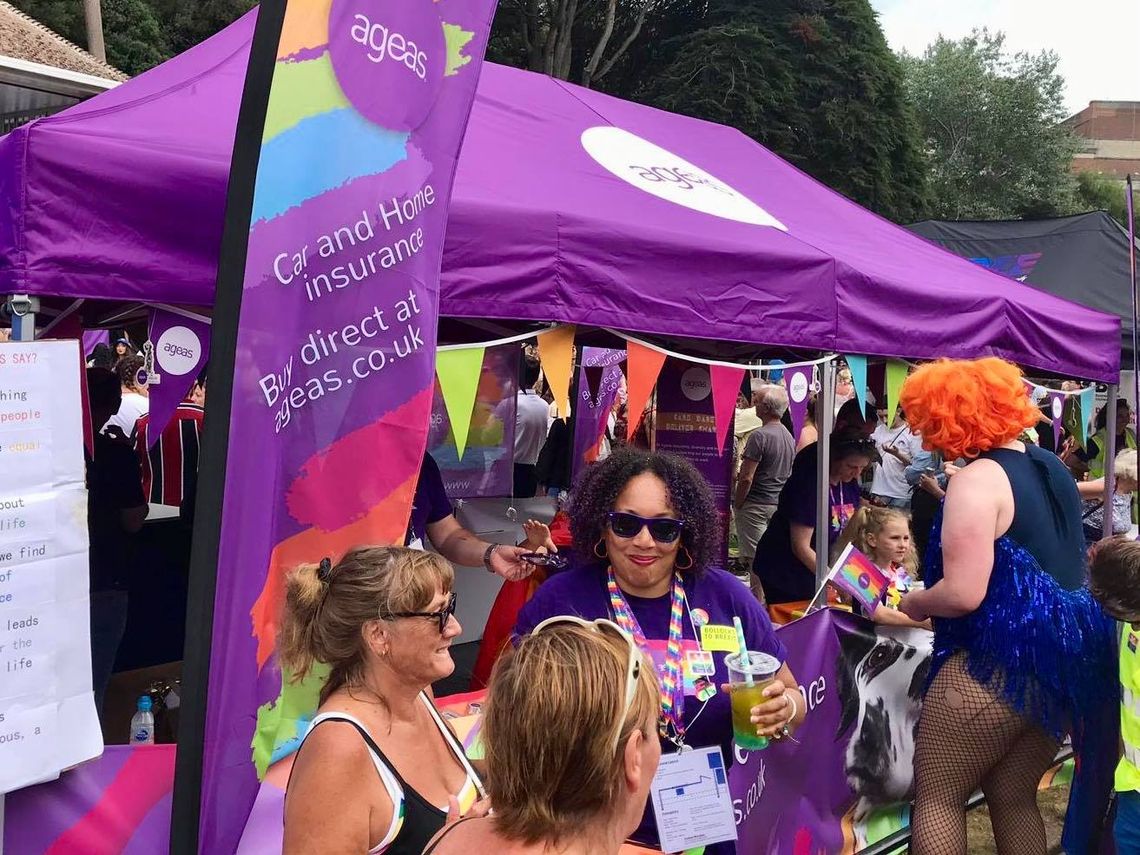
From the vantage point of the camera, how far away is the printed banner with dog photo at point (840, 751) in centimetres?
324

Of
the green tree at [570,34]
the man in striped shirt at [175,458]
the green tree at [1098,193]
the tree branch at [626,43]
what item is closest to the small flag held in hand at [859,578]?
the man in striped shirt at [175,458]

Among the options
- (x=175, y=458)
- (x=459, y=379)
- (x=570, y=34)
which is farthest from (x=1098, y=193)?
(x=459, y=379)

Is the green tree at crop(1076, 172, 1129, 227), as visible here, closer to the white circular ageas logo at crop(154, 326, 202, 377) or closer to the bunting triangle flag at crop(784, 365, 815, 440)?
the bunting triangle flag at crop(784, 365, 815, 440)

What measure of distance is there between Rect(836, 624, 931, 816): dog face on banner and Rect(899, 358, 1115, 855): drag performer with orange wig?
1.87 feet

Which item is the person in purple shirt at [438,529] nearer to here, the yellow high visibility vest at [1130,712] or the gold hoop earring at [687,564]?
the gold hoop earring at [687,564]

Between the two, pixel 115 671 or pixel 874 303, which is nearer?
pixel 874 303

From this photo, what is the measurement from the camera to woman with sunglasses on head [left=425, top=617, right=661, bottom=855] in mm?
1265

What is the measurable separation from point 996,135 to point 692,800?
38.7 m

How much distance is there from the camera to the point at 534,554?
314 centimetres

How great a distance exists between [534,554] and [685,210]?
1.57 metres

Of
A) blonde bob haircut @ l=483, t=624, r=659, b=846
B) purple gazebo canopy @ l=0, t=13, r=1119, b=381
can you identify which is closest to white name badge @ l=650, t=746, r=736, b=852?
blonde bob haircut @ l=483, t=624, r=659, b=846

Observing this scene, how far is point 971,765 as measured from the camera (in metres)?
3.06

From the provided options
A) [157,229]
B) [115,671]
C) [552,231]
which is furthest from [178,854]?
[115,671]

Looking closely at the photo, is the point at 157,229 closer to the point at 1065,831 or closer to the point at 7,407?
the point at 7,407
